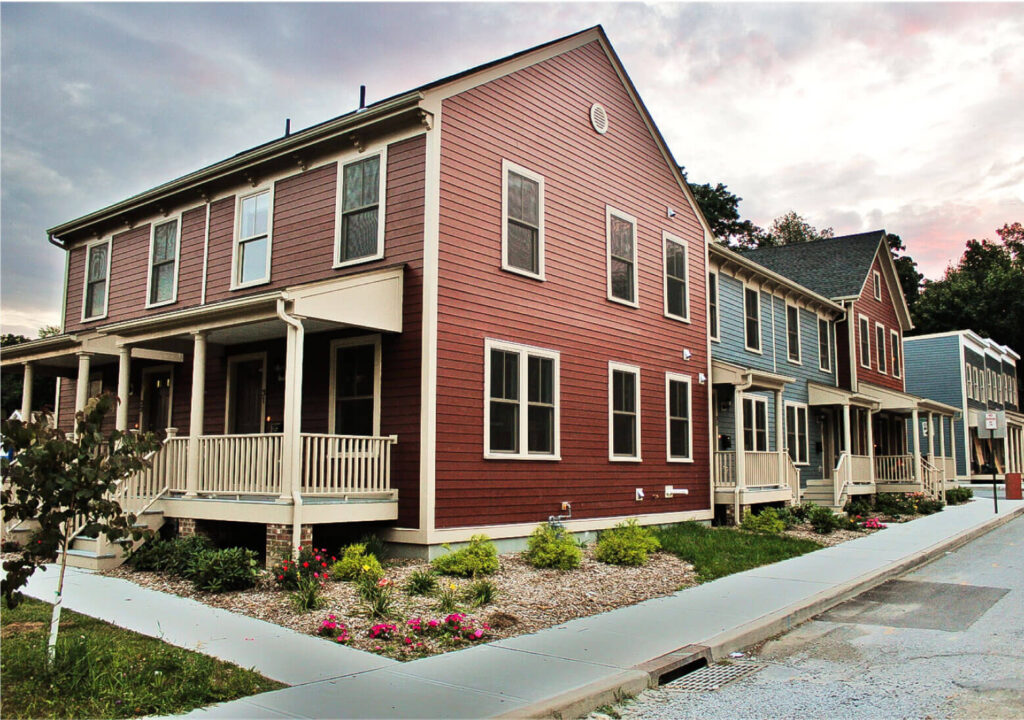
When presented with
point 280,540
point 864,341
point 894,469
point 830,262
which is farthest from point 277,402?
point 830,262

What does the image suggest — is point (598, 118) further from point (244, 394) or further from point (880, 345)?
point (880, 345)

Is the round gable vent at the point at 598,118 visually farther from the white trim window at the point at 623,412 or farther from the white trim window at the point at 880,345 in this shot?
the white trim window at the point at 880,345

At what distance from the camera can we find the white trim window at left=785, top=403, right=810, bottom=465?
24391mm

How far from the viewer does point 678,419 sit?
1822cm

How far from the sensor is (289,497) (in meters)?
10.9

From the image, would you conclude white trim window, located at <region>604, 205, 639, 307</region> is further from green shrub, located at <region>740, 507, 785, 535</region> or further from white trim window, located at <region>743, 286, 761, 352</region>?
white trim window, located at <region>743, 286, 761, 352</region>

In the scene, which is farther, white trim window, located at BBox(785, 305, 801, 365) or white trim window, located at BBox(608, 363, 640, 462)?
white trim window, located at BBox(785, 305, 801, 365)

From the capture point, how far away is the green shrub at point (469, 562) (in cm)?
1105

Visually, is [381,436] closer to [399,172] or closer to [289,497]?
[289,497]

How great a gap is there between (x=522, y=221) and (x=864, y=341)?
19.4 meters

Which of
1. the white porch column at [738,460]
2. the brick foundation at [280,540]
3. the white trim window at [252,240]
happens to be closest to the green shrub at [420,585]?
the brick foundation at [280,540]

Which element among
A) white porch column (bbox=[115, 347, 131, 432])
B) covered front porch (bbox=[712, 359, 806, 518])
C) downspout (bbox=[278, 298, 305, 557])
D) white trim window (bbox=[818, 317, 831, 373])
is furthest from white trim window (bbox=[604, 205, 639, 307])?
white trim window (bbox=[818, 317, 831, 373])

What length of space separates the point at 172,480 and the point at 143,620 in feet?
15.1

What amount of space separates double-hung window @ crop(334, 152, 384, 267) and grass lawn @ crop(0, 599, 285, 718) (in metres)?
7.33
